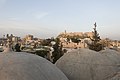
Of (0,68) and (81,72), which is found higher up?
(0,68)

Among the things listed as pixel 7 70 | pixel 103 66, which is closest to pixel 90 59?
pixel 103 66

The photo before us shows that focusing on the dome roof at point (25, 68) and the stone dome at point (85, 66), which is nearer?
the dome roof at point (25, 68)

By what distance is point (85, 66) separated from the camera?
28.0 feet

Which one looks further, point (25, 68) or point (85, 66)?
point (85, 66)

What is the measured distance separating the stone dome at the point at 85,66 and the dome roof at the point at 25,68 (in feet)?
8.92

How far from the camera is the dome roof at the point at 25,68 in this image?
4.86 m

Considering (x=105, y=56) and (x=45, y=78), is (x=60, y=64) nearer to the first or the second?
(x=105, y=56)

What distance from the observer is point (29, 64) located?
5.27m

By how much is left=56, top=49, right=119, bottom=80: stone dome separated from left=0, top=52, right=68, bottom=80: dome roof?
8.92 feet

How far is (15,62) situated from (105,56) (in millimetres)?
→ 5275

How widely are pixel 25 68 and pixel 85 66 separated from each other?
3.86 metres

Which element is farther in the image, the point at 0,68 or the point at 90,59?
the point at 90,59

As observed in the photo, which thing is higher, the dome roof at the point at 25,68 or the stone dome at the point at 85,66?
the dome roof at the point at 25,68

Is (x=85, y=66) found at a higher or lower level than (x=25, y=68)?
lower
